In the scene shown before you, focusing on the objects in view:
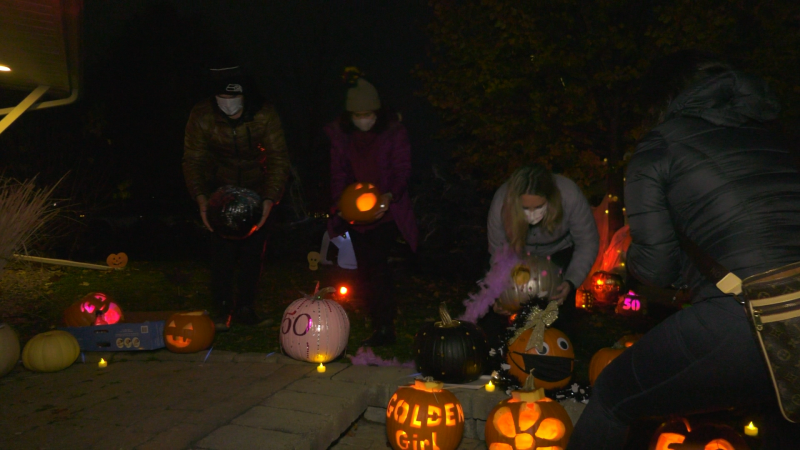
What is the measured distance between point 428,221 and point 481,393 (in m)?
7.55

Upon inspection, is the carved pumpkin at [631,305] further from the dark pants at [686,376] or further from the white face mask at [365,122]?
the dark pants at [686,376]

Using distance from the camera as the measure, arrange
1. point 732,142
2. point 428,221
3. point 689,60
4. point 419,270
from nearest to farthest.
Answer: point 732,142, point 689,60, point 428,221, point 419,270

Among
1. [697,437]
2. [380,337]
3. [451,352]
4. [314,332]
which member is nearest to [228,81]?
[314,332]

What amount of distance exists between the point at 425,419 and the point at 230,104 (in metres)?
3.24

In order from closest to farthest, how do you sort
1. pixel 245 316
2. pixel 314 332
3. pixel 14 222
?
pixel 314 332, pixel 245 316, pixel 14 222

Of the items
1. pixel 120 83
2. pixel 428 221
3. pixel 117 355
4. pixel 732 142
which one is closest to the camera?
pixel 732 142

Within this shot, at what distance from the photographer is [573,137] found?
1259 centimetres

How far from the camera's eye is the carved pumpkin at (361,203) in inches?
193

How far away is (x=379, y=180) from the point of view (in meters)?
5.16

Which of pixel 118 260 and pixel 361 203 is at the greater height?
pixel 118 260

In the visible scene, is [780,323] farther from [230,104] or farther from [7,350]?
[7,350]

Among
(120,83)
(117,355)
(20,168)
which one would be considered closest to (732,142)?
(117,355)

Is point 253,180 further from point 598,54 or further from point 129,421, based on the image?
point 598,54

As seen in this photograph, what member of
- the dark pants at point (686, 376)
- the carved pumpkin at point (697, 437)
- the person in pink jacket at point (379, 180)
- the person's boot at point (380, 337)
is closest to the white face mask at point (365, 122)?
the person in pink jacket at point (379, 180)
